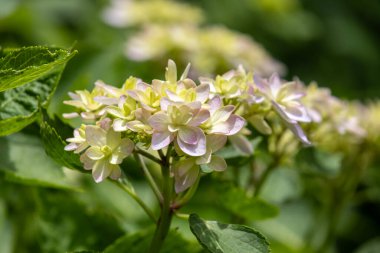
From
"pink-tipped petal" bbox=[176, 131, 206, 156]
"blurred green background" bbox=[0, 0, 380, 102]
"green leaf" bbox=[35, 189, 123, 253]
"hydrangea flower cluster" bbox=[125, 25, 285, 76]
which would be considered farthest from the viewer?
"blurred green background" bbox=[0, 0, 380, 102]

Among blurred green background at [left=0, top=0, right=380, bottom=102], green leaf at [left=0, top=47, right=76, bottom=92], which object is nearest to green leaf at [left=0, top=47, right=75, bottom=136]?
green leaf at [left=0, top=47, right=76, bottom=92]

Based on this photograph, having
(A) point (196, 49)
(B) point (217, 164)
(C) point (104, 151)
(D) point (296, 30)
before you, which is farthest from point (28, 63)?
(D) point (296, 30)

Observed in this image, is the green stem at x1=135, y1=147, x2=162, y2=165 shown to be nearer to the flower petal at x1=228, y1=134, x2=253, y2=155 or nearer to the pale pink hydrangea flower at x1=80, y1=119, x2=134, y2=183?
the pale pink hydrangea flower at x1=80, y1=119, x2=134, y2=183

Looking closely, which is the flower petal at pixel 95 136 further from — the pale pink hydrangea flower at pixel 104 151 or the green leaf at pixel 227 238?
the green leaf at pixel 227 238

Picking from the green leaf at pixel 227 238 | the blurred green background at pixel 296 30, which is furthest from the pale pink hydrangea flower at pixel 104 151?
the blurred green background at pixel 296 30

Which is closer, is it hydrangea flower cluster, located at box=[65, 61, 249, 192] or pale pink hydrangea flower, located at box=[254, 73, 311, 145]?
hydrangea flower cluster, located at box=[65, 61, 249, 192]

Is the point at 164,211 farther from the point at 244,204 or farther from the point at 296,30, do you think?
the point at 296,30
